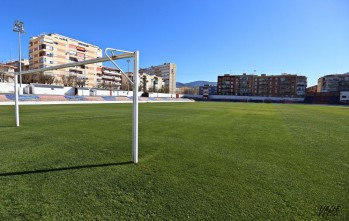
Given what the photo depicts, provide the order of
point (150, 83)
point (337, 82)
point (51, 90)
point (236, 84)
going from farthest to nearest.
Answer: point (236, 84), point (150, 83), point (337, 82), point (51, 90)

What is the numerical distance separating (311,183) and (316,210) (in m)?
1.14

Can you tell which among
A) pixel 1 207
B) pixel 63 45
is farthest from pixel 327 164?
pixel 63 45

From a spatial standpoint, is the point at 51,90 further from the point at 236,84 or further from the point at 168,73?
the point at 236,84

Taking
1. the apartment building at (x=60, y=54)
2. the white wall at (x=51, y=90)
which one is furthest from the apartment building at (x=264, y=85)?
the white wall at (x=51, y=90)

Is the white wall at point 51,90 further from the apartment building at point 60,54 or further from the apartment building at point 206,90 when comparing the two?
the apartment building at point 206,90

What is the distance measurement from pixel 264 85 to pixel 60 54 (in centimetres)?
11684

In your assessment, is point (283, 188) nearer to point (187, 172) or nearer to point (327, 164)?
point (187, 172)

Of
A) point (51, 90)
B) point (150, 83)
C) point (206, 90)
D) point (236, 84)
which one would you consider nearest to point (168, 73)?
point (150, 83)

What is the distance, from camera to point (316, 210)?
125 inches

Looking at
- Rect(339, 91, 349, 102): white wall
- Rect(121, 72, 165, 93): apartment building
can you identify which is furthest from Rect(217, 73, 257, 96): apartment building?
Rect(339, 91, 349, 102): white wall

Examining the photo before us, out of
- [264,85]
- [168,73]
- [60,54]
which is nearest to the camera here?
[60,54]

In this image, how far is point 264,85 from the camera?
441 ft

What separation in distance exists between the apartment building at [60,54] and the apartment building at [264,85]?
92.0 metres

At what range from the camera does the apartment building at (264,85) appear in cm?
12220
